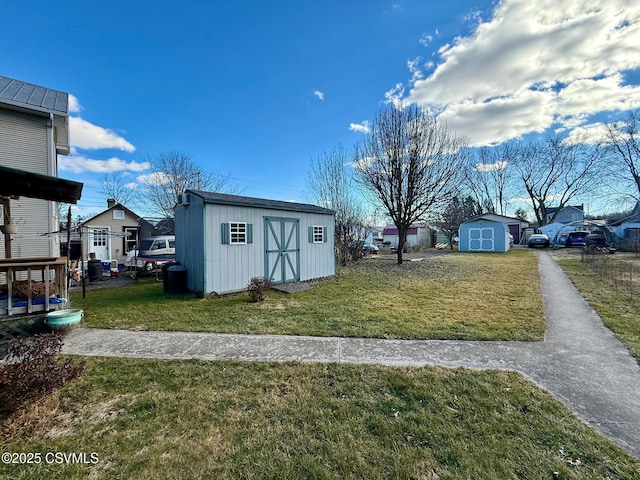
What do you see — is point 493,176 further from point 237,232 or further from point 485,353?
point 485,353

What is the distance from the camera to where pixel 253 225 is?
354 inches

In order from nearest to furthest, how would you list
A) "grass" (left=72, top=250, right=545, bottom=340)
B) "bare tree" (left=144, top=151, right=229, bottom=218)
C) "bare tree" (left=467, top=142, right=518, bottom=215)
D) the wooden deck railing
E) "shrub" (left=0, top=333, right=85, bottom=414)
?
"shrub" (left=0, top=333, right=85, bottom=414) → the wooden deck railing → "grass" (left=72, top=250, right=545, bottom=340) → "bare tree" (left=144, top=151, right=229, bottom=218) → "bare tree" (left=467, top=142, right=518, bottom=215)

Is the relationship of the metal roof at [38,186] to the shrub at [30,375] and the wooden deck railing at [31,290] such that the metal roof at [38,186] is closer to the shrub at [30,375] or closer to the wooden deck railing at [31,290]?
the wooden deck railing at [31,290]

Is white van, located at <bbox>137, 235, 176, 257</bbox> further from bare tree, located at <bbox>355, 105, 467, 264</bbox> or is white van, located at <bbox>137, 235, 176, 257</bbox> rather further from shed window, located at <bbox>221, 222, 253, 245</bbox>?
bare tree, located at <bbox>355, 105, 467, 264</bbox>

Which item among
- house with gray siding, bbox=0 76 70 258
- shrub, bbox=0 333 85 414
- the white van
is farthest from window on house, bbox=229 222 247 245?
the white van

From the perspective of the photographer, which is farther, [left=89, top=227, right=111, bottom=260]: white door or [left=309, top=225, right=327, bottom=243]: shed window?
[left=89, top=227, right=111, bottom=260]: white door

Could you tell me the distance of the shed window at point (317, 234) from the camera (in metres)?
10.9

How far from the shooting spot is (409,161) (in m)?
15.2

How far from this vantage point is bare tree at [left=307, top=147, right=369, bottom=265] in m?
17.0

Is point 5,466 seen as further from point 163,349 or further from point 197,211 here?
point 197,211

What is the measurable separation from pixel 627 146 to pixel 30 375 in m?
41.9

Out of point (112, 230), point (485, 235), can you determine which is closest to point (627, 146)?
point (485, 235)

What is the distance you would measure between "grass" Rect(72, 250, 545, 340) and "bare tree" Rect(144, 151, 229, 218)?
18392 millimetres

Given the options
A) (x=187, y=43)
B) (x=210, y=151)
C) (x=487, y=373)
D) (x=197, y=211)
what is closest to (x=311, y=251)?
(x=197, y=211)
